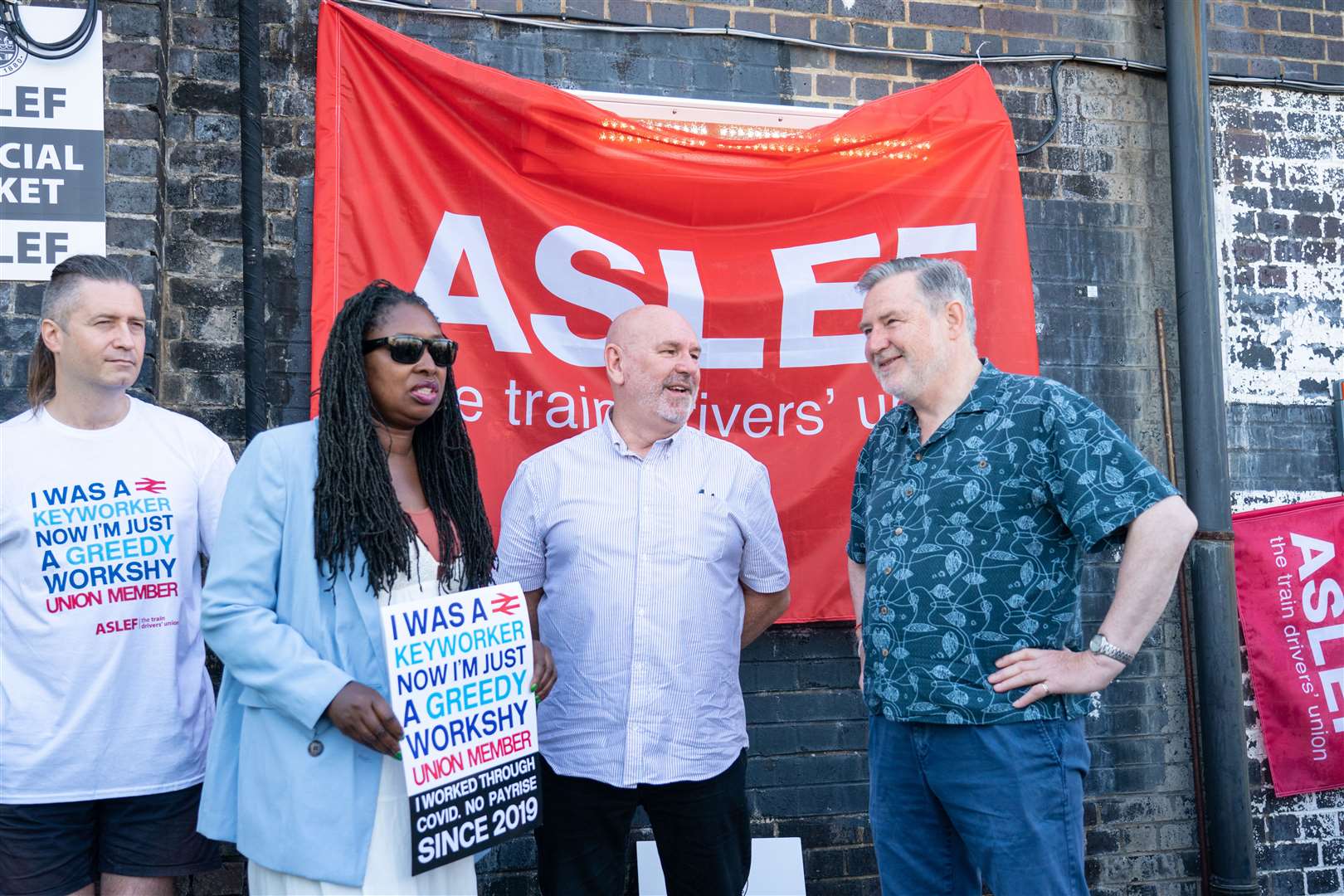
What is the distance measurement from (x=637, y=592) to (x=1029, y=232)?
2366 millimetres

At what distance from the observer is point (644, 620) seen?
2.79 metres

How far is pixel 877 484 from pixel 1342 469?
8.89 feet

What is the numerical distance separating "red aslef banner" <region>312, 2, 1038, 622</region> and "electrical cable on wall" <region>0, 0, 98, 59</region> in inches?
25.9

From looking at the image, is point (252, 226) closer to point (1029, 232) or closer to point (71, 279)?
point (71, 279)

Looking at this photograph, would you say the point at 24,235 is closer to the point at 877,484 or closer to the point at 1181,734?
the point at 877,484

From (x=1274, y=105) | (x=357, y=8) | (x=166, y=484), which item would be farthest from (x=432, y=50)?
(x=1274, y=105)

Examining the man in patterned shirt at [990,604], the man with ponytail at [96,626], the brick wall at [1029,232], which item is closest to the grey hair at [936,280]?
the man in patterned shirt at [990,604]

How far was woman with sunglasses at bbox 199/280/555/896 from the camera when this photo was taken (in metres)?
2.04

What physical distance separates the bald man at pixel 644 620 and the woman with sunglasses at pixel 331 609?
0.50 meters

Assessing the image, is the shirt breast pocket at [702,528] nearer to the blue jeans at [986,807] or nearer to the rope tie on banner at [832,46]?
the blue jeans at [986,807]

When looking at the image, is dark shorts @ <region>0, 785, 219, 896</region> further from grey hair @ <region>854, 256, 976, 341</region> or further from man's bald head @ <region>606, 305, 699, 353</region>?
grey hair @ <region>854, 256, 976, 341</region>

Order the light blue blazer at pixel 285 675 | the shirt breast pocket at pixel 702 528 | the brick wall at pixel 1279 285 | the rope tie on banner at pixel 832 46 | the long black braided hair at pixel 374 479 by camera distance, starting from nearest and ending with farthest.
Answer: the light blue blazer at pixel 285 675
the long black braided hair at pixel 374 479
the shirt breast pocket at pixel 702 528
the rope tie on banner at pixel 832 46
the brick wall at pixel 1279 285

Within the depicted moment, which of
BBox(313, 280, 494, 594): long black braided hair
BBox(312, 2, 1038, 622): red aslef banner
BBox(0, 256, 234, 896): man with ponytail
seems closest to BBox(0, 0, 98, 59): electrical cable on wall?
BBox(312, 2, 1038, 622): red aslef banner

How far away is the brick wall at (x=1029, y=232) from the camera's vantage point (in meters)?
3.55
